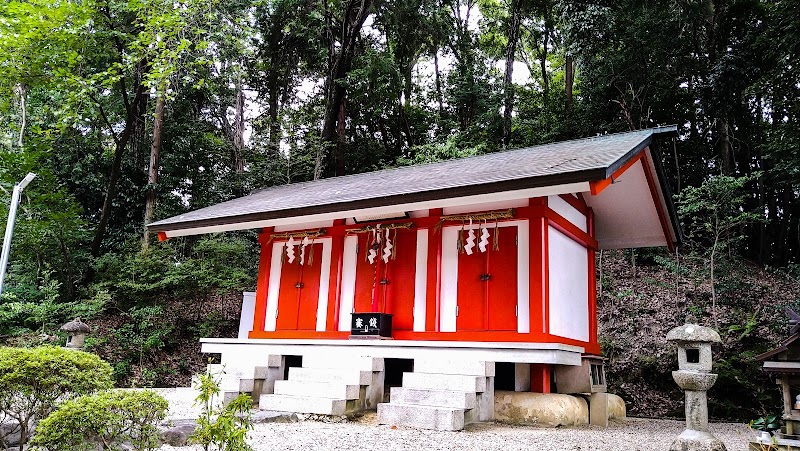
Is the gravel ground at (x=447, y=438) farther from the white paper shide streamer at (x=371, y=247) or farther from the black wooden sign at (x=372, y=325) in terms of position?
the white paper shide streamer at (x=371, y=247)

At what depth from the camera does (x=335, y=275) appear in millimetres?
8844

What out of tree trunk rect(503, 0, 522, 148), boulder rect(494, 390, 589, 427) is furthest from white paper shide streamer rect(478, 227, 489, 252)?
tree trunk rect(503, 0, 522, 148)

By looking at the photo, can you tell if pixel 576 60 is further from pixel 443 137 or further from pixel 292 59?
pixel 292 59

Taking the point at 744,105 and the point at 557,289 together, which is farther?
the point at 744,105

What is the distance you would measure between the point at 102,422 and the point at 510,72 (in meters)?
17.7

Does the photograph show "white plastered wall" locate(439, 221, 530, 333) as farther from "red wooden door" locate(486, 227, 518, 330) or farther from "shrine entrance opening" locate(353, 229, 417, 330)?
"shrine entrance opening" locate(353, 229, 417, 330)

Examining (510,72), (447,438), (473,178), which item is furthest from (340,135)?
(447,438)

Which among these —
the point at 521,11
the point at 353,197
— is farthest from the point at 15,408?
the point at 521,11

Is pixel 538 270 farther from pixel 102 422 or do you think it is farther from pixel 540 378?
pixel 102 422

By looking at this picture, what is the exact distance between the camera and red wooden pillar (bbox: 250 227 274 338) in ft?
31.2

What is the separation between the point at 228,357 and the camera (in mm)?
8141

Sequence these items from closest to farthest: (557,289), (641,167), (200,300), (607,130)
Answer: (557,289) < (641,167) < (200,300) < (607,130)

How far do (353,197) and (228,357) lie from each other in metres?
2.98

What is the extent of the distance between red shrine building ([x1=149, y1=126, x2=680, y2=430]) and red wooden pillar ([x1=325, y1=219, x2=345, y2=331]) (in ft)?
0.08
